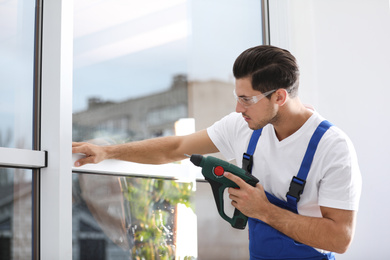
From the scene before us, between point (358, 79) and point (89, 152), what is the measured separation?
1634mm

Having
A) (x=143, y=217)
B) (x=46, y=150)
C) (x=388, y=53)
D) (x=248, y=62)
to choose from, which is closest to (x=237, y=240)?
(x=143, y=217)

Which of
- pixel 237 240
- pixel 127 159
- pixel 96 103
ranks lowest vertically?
pixel 237 240

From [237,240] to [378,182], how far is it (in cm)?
89

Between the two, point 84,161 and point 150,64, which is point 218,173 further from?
point 150,64

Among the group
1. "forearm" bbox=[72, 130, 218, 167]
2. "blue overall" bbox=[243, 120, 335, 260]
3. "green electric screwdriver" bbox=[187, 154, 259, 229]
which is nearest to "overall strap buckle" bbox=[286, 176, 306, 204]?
"blue overall" bbox=[243, 120, 335, 260]

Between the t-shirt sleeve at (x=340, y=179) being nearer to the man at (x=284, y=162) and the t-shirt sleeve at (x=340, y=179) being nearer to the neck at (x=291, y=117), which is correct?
the man at (x=284, y=162)

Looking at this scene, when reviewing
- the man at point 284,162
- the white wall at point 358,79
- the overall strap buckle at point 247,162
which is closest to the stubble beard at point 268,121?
the man at point 284,162

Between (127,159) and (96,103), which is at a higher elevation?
(96,103)

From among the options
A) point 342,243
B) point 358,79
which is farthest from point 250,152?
point 358,79

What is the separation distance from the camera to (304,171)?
67.9 inches

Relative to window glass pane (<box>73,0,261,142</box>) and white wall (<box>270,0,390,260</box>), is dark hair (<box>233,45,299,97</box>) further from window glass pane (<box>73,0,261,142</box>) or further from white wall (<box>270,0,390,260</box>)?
white wall (<box>270,0,390,260</box>)

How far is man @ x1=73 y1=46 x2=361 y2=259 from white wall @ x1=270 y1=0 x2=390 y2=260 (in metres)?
0.86

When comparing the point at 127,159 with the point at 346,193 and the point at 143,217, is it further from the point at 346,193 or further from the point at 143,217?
the point at 346,193

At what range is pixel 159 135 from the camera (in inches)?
78.7
